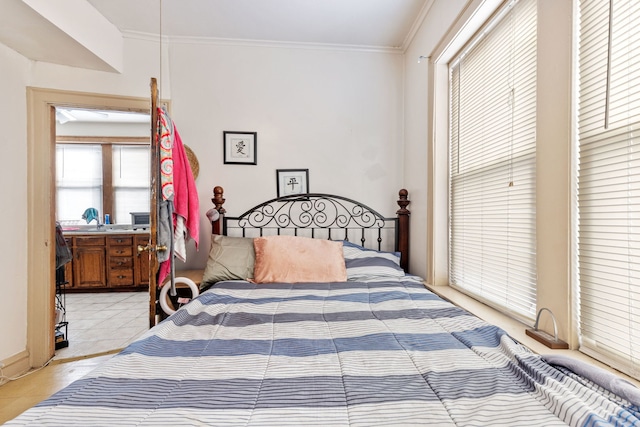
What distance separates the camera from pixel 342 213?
9.32ft

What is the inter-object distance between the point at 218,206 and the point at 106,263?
112 inches

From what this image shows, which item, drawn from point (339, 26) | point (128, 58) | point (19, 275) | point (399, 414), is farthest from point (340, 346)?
point (128, 58)

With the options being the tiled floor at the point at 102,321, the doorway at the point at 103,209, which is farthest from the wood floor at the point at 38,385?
the doorway at the point at 103,209

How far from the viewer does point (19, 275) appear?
2.33 metres

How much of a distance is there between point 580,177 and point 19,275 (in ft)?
11.3

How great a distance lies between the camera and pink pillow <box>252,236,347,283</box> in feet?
7.15

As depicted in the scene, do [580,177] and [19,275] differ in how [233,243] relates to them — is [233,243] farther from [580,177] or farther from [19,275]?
[580,177]

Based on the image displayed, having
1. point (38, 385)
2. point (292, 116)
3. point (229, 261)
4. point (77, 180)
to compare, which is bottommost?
point (38, 385)

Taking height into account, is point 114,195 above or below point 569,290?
above

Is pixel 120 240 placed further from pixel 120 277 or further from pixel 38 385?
pixel 38 385

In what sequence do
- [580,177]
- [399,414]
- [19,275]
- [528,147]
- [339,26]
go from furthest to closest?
[339,26], [19,275], [528,147], [580,177], [399,414]

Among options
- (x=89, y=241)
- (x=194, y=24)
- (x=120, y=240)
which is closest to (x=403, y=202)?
(x=194, y=24)

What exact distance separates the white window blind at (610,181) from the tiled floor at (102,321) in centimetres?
322

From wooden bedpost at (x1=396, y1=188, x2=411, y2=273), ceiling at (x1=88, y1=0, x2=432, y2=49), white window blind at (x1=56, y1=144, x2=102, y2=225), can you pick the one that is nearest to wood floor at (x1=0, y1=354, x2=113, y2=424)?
wooden bedpost at (x1=396, y1=188, x2=411, y2=273)
